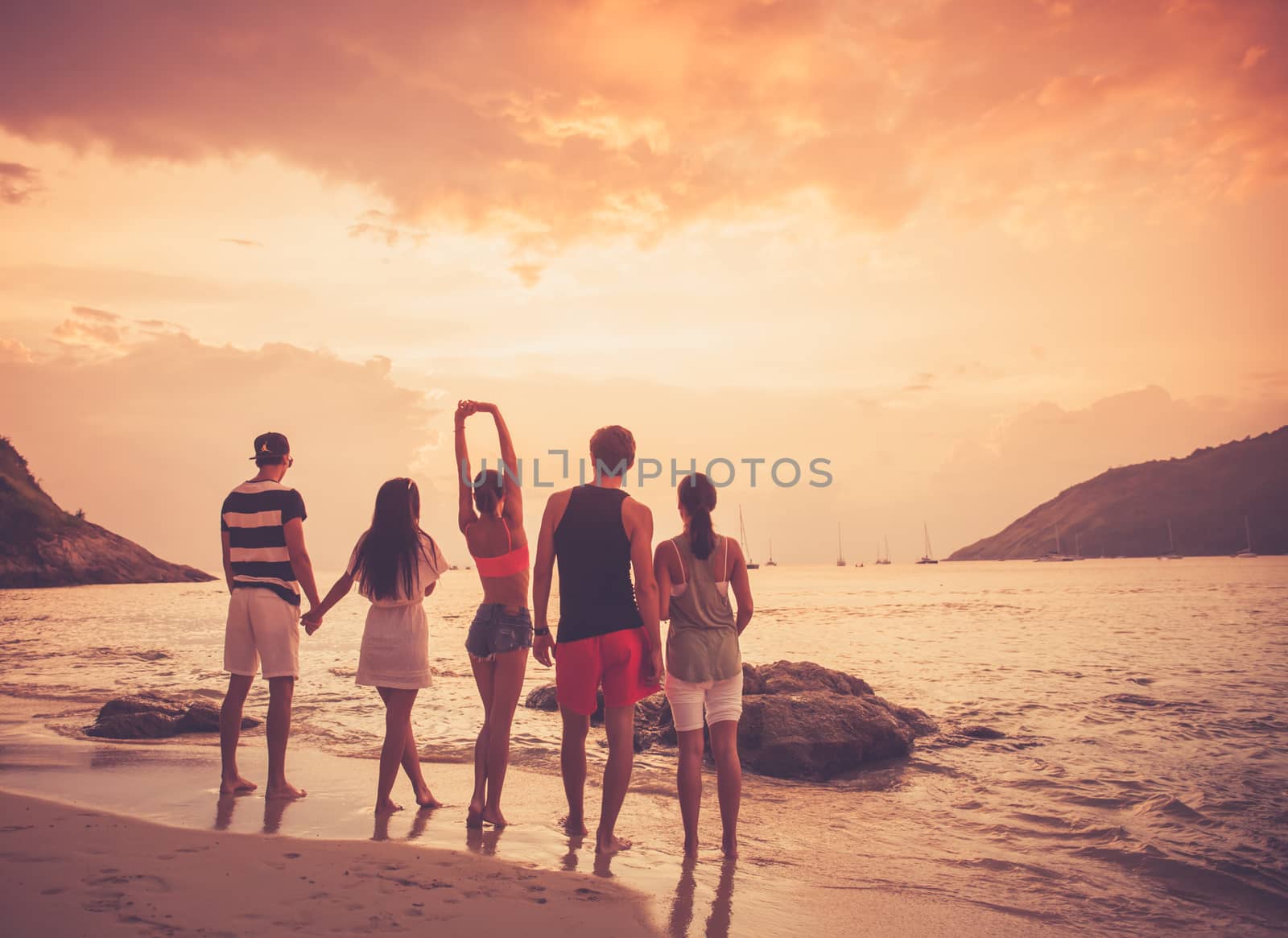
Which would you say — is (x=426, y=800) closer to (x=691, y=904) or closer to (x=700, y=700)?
(x=700, y=700)

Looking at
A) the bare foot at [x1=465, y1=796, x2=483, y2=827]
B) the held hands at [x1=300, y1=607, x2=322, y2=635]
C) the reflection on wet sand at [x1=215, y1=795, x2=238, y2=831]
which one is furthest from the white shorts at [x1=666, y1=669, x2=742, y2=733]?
the reflection on wet sand at [x1=215, y1=795, x2=238, y2=831]

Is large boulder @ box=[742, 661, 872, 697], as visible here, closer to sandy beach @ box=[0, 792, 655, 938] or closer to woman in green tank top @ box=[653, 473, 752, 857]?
woman in green tank top @ box=[653, 473, 752, 857]

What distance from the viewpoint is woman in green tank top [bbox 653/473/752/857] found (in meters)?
5.29

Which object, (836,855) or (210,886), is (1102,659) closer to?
(836,855)

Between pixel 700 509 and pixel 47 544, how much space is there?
83.0m

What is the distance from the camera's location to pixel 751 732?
888 centimetres

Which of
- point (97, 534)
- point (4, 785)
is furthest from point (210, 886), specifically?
point (97, 534)

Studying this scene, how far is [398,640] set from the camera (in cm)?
580

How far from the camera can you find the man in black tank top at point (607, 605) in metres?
5.14

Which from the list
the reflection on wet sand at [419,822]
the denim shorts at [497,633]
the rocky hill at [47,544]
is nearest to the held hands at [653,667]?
the denim shorts at [497,633]

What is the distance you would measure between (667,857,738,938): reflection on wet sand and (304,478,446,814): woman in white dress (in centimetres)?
223

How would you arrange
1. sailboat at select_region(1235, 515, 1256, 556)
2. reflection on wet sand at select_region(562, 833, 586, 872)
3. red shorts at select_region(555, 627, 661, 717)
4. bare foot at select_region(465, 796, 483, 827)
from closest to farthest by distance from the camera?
1. reflection on wet sand at select_region(562, 833, 586, 872)
2. red shorts at select_region(555, 627, 661, 717)
3. bare foot at select_region(465, 796, 483, 827)
4. sailboat at select_region(1235, 515, 1256, 556)

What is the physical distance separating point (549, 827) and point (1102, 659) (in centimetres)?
1661

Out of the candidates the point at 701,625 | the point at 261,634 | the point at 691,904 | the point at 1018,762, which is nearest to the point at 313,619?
the point at 261,634
